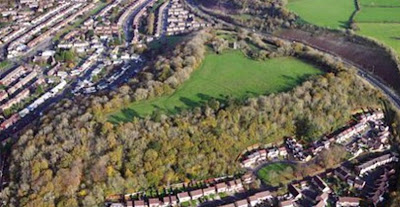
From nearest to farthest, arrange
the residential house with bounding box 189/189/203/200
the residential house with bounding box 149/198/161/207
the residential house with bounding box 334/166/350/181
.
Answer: the residential house with bounding box 149/198/161/207
the residential house with bounding box 189/189/203/200
the residential house with bounding box 334/166/350/181

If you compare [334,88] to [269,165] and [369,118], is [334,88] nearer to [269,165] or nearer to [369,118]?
[369,118]

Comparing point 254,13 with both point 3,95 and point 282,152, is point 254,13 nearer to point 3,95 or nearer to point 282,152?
point 282,152

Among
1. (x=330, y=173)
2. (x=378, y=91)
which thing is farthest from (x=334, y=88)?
(x=330, y=173)

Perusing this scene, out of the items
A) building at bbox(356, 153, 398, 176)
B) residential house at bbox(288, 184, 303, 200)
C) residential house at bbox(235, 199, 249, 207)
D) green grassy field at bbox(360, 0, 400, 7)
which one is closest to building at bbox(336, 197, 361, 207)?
residential house at bbox(288, 184, 303, 200)

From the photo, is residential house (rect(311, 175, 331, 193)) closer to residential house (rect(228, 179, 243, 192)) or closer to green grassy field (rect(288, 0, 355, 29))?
residential house (rect(228, 179, 243, 192))

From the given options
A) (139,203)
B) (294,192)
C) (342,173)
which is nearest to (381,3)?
(342,173)

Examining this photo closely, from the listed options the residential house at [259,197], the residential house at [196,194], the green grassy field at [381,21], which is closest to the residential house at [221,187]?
the residential house at [196,194]

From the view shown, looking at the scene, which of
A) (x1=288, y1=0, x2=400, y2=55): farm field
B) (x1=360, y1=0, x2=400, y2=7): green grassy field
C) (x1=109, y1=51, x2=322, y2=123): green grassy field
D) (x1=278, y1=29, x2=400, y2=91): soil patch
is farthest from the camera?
(x1=360, y1=0, x2=400, y2=7): green grassy field
